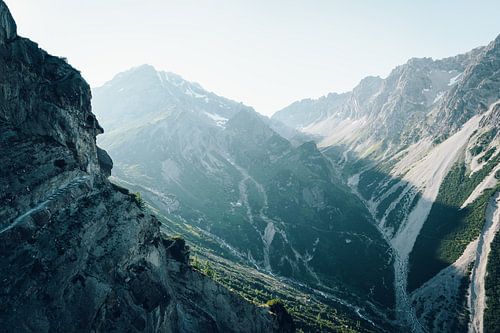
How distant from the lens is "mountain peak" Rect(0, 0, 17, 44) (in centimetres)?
7062

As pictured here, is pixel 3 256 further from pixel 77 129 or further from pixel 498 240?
pixel 498 240

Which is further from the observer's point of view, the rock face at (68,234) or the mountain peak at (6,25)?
the mountain peak at (6,25)

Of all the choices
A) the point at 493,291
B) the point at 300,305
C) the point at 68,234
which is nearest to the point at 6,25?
the point at 68,234

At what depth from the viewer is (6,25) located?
7225 cm

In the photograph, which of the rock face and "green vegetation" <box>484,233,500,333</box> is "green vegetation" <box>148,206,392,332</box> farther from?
the rock face

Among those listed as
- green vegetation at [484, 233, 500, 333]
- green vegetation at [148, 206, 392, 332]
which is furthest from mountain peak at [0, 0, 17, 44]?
green vegetation at [484, 233, 500, 333]

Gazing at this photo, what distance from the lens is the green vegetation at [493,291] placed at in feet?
516

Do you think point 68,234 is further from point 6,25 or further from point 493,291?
point 493,291

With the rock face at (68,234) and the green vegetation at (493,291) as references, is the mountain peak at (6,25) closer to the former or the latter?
the rock face at (68,234)

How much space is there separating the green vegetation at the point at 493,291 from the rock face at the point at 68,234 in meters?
121

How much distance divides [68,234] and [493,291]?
181m

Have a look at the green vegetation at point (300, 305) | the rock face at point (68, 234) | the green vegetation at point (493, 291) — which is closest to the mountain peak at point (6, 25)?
the rock face at point (68, 234)

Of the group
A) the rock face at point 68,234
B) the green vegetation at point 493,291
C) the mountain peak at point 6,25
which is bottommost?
the green vegetation at point 493,291

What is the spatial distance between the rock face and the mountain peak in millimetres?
229
